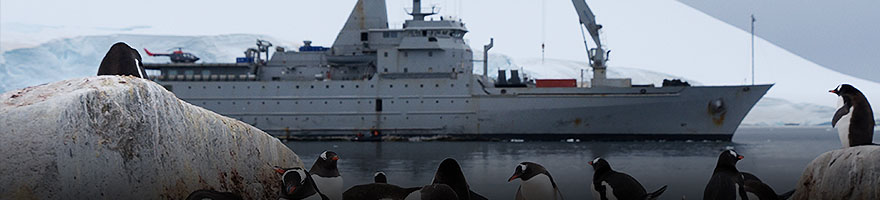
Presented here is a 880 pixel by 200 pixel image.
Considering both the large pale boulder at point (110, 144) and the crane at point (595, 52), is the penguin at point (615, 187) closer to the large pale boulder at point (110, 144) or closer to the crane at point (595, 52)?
the large pale boulder at point (110, 144)

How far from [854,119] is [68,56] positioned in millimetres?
50711

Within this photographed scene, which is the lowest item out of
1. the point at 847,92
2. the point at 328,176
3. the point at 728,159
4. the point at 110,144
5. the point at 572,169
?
the point at 572,169

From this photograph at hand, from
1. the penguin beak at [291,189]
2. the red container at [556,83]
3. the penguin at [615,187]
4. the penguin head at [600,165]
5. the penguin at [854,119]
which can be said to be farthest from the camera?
the red container at [556,83]

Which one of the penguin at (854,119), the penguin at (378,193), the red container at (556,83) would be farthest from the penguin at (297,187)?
the red container at (556,83)

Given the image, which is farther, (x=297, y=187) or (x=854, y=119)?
(x=854, y=119)

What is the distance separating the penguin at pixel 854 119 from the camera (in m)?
7.87

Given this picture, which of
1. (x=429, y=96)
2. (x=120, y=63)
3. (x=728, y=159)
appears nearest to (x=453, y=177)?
(x=728, y=159)

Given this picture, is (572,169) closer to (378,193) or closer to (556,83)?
(378,193)

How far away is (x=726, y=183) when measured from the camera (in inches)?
249

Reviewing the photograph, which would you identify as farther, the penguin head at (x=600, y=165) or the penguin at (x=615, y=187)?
the penguin head at (x=600, y=165)

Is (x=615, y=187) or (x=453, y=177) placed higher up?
(x=453, y=177)

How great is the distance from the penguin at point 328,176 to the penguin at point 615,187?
2116 millimetres

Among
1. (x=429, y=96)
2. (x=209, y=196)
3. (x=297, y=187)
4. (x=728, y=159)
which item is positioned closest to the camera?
(x=209, y=196)

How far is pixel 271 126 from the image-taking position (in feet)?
122
